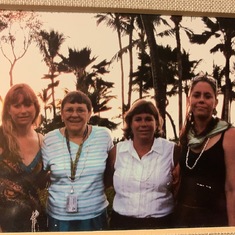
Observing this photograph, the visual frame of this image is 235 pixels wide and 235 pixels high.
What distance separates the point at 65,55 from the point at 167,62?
0.78 feet

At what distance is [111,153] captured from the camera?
0.98 m

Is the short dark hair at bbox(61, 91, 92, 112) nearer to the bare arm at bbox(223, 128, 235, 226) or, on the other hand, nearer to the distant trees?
the distant trees

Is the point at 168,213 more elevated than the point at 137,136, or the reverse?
the point at 137,136

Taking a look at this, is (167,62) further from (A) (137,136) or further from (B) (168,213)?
(B) (168,213)

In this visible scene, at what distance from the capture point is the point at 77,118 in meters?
0.97

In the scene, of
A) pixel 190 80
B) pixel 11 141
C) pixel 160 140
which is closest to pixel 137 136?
pixel 160 140

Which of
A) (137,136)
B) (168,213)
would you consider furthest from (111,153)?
(168,213)

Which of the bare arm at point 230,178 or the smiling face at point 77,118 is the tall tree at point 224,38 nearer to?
the bare arm at point 230,178

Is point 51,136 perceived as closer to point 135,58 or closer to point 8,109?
point 8,109

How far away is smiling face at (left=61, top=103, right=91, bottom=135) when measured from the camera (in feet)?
3.18

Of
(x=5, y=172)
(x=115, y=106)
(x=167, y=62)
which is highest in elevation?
(x=167, y=62)

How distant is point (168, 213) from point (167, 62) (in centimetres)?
35

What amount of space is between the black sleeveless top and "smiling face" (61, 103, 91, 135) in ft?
0.80

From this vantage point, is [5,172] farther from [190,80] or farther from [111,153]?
[190,80]
